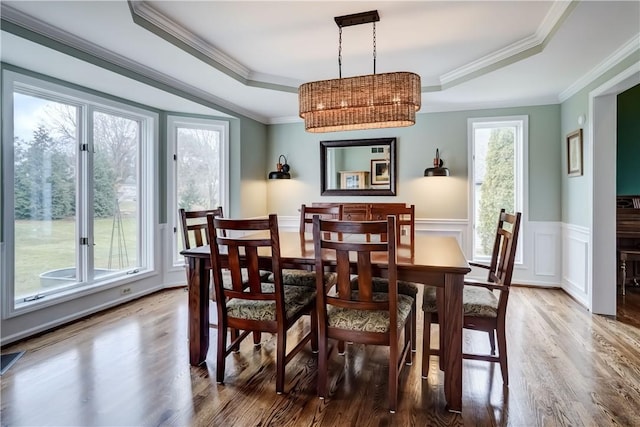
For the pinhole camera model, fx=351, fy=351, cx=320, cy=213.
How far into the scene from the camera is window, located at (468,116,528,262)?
4570mm

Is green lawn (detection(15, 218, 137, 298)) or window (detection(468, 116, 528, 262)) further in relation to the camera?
window (detection(468, 116, 528, 262))

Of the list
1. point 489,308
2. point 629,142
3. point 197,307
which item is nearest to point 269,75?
point 197,307

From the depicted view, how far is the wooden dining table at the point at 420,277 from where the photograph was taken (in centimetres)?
190

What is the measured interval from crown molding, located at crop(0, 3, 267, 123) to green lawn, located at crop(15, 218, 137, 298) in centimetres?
149

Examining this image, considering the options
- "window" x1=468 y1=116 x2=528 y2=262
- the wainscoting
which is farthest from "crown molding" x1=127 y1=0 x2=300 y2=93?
the wainscoting

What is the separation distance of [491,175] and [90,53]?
4.56 m

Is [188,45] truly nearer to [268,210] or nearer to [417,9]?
[417,9]

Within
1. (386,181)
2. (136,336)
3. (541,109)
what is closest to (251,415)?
(136,336)

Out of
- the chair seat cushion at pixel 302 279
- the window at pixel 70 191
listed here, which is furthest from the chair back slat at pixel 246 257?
the window at pixel 70 191

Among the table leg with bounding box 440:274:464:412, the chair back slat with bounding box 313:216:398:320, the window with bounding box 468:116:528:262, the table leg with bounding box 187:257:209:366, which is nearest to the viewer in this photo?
the chair back slat with bounding box 313:216:398:320

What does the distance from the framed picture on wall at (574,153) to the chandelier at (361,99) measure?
2.32 metres

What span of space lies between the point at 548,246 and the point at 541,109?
1708 millimetres

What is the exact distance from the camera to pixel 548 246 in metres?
4.38

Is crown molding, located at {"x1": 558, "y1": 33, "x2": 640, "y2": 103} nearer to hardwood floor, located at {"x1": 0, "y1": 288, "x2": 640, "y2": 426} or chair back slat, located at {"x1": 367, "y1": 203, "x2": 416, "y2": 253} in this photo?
chair back slat, located at {"x1": 367, "y1": 203, "x2": 416, "y2": 253}
